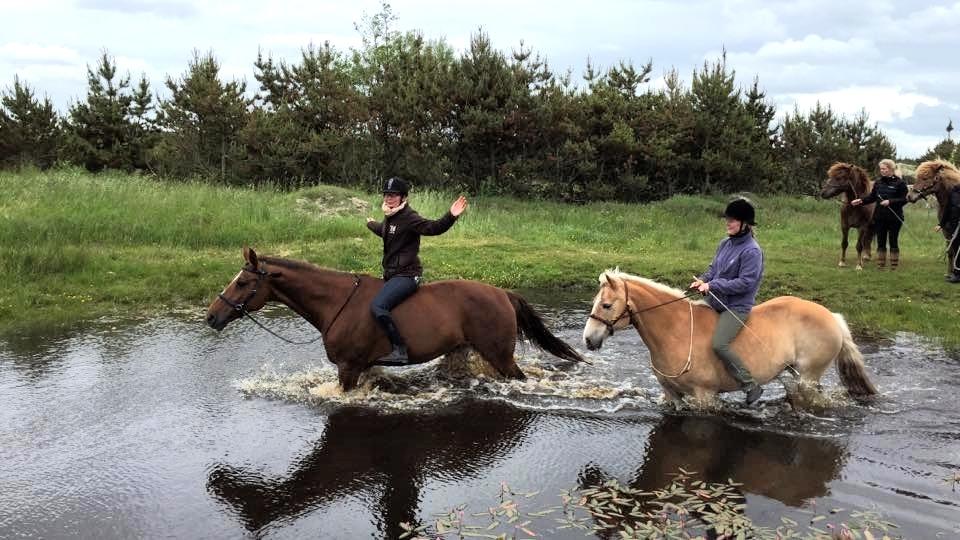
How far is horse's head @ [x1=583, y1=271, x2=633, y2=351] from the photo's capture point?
6.63 meters

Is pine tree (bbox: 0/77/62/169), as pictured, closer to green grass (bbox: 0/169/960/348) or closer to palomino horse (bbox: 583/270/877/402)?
green grass (bbox: 0/169/960/348)

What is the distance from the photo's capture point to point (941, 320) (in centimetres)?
1065

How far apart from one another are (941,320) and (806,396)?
17.2 ft

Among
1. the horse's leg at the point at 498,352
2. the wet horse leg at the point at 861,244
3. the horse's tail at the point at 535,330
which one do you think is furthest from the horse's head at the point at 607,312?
the wet horse leg at the point at 861,244

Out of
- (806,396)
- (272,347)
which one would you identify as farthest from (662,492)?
(272,347)

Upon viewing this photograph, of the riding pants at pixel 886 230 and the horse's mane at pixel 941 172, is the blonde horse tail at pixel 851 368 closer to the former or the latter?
the horse's mane at pixel 941 172

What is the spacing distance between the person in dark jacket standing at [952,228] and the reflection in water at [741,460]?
9082mm

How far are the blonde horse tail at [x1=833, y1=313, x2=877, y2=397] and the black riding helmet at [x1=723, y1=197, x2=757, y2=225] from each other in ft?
4.76

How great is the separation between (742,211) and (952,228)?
9.91 m

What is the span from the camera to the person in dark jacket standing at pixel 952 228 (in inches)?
516

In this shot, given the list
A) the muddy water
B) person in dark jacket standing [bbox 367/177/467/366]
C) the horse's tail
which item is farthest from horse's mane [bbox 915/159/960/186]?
person in dark jacket standing [bbox 367/177/467/366]

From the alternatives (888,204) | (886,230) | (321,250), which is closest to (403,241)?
(321,250)

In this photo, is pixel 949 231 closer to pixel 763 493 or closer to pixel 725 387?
pixel 725 387

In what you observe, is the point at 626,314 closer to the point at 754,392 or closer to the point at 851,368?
the point at 754,392
